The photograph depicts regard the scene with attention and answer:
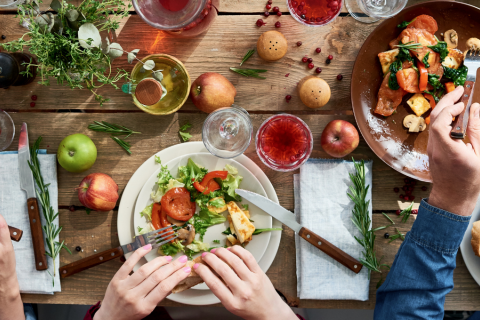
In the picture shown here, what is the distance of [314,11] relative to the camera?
1478 mm

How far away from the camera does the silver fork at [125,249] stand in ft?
5.01

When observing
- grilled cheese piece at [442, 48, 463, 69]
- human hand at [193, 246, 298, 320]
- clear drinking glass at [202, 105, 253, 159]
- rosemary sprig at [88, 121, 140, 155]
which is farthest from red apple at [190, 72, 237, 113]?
grilled cheese piece at [442, 48, 463, 69]

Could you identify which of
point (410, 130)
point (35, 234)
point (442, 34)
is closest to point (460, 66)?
point (442, 34)

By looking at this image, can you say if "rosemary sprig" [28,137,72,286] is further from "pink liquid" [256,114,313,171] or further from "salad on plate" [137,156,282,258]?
"pink liquid" [256,114,313,171]

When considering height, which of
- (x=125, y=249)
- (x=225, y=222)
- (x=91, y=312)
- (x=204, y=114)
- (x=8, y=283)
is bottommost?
(x=91, y=312)

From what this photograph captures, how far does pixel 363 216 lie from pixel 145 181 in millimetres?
1011

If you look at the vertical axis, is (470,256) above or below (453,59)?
below

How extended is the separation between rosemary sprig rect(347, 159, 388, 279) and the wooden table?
87mm

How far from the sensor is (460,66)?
1519mm

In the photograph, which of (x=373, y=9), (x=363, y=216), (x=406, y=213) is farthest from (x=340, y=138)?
(x=373, y=9)

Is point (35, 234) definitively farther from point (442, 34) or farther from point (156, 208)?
point (442, 34)

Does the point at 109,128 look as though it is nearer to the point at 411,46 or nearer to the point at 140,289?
the point at 140,289

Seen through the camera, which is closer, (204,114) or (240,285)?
(240,285)

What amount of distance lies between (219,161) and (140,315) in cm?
71
